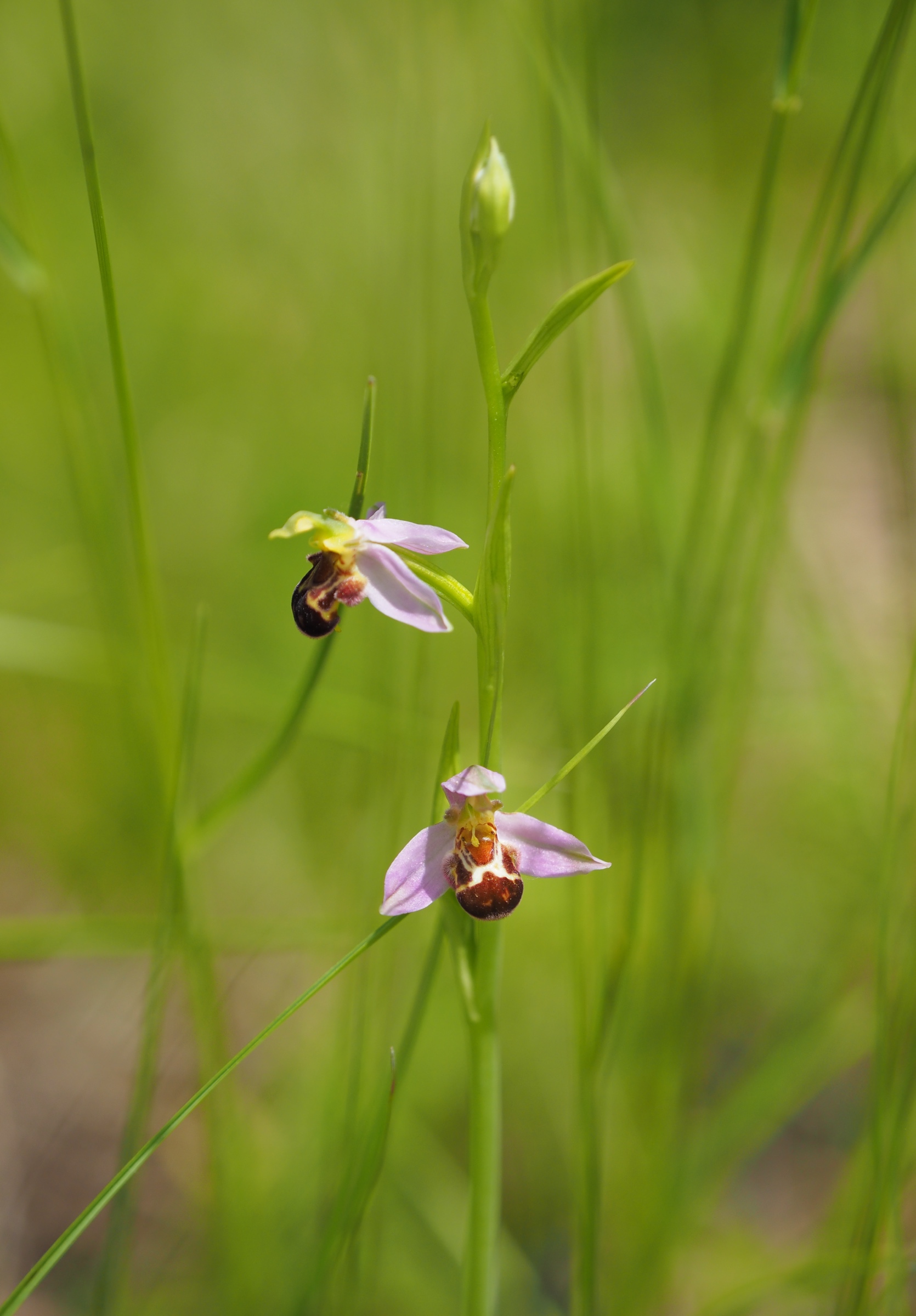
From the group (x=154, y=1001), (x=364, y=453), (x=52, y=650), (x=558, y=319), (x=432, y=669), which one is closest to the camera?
(x=558, y=319)

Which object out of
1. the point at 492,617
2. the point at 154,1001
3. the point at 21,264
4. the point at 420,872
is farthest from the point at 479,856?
the point at 21,264

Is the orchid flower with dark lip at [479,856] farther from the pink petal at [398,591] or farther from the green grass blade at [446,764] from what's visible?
the pink petal at [398,591]

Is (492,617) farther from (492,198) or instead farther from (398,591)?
(492,198)

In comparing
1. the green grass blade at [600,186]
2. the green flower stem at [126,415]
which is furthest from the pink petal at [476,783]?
the green grass blade at [600,186]

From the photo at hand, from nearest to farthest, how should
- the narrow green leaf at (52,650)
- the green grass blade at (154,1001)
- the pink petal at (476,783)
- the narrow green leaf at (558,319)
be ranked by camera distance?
the narrow green leaf at (558,319), the pink petal at (476,783), the green grass blade at (154,1001), the narrow green leaf at (52,650)

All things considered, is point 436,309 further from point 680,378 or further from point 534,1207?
point 534,1207

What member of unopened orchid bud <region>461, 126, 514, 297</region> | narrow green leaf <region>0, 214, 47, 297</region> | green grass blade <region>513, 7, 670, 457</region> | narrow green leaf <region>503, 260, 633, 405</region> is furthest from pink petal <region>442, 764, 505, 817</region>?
narrow green leaf <region>0, 214, 47, 297</region>

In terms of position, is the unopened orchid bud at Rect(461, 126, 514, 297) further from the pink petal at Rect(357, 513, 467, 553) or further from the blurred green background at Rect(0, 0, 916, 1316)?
the blurred green background at Rect(0, 0, 916, 1316)
